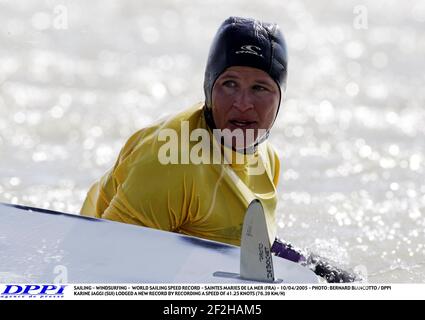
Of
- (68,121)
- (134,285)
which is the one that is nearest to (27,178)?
(68,121)

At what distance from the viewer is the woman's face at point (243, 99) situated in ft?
8.92

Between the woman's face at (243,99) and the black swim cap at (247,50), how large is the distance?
0.02m

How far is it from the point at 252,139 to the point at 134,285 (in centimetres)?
75

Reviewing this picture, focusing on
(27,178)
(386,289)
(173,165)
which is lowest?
(27,178)

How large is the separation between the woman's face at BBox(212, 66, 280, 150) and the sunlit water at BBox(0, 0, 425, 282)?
1107 mm

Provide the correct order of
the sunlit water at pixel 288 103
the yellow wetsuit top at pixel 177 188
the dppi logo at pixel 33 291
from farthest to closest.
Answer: the sunlit water at pixel 288 103 < the yellow wetsuit top at pixel 177 188 < the dppi logo at pixel 33 291

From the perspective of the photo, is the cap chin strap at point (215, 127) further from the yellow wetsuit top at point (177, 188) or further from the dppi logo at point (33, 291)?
the dppi logo at point (33, 291)

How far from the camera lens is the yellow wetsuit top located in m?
2.59

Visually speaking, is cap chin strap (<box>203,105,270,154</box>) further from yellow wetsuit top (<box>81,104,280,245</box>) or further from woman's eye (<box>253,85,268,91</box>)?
woman's eye (<box>253,85,268,91</box>)

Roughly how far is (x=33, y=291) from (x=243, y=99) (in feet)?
2.84

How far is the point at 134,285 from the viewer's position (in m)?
2.21

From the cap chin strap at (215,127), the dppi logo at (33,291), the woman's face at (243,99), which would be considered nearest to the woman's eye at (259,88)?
the woman's face at (243,99)

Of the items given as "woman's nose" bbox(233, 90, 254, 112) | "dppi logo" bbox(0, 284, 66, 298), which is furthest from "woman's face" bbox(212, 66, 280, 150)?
"dppi logo" bbox(0, 284, 66, 298)

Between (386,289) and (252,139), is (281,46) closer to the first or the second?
(252,139)
